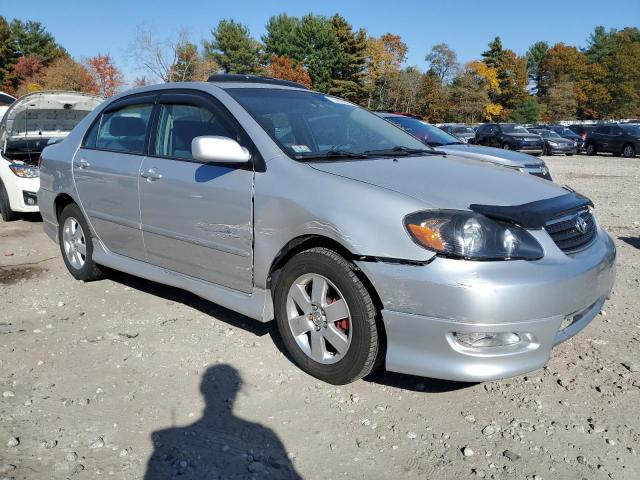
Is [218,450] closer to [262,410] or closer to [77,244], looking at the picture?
[262,410]

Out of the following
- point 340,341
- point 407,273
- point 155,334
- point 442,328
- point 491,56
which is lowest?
point 155,334

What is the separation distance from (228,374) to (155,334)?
0.86 metres

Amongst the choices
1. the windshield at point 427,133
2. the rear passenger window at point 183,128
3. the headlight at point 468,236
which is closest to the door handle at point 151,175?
the rear passenger window at point 183,128

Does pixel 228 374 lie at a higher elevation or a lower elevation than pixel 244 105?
lower

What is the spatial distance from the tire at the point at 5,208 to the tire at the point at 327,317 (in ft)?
19.2

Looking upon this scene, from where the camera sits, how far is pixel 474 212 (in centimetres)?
262

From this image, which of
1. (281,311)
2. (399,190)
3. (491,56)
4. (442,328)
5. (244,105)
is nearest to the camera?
(442,328)

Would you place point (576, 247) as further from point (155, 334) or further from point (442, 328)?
point (155, 334)

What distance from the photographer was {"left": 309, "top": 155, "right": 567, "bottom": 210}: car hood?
2.75m

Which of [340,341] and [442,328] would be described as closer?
[442,328]

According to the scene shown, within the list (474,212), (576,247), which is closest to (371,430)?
(474,212)

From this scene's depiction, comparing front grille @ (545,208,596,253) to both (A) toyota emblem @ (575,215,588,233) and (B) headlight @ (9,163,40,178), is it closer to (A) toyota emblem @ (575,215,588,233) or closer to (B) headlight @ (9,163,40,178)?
(A) toyota emblem @ (575,215,588,233)

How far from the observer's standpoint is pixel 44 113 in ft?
26.8

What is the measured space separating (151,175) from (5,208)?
4832mm
